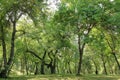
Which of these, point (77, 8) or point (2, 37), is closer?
point (2, 37)

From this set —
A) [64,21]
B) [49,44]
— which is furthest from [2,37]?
[49,44]

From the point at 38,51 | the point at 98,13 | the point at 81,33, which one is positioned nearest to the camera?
the point at 98,13

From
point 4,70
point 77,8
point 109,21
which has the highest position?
point 77,8

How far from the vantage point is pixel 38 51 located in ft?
156

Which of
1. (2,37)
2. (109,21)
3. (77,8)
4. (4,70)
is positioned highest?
(77,8)

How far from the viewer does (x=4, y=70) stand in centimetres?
2348

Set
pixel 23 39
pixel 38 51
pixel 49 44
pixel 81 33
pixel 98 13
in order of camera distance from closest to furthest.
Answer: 1. pixel 98 13
2. pixel 81 33
3. pixel 49 44
4. pixel 23 39
5. pixel 38 51

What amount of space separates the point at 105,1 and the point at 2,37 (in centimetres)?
1255

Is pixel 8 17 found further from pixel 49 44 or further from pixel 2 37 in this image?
pixel 49 44

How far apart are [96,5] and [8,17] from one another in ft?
33.0

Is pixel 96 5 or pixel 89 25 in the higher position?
pixel 96 5

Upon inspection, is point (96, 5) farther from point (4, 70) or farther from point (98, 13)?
point (4, 70)

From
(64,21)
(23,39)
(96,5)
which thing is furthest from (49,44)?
(96,5)

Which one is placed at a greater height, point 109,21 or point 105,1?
point 105,1
